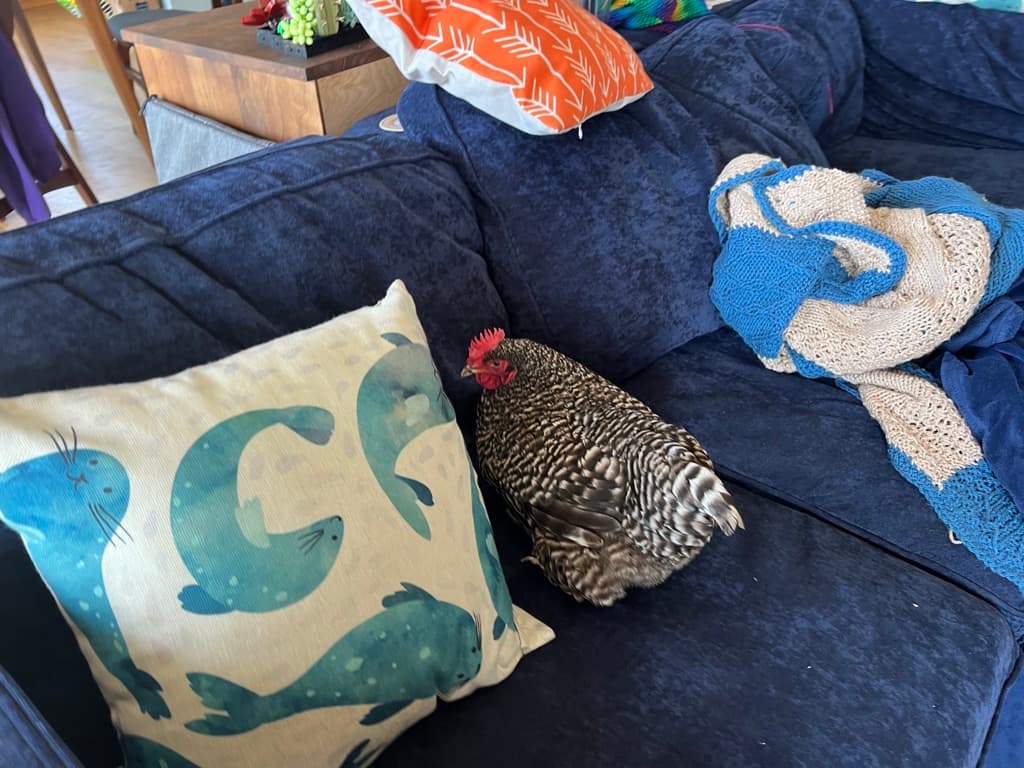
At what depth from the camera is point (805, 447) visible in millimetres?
1146

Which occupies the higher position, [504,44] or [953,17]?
[504,44]

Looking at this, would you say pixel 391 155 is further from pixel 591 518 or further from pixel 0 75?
pixel 0 75

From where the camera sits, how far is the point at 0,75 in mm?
1786

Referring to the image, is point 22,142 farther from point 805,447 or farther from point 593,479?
point 805,447

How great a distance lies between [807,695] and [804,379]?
A: 620mm

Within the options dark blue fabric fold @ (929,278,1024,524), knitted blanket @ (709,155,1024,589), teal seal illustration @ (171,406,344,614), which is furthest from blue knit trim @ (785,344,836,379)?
teal seal illustration @ (171,406,344,614)

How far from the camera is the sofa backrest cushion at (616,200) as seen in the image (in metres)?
1.16

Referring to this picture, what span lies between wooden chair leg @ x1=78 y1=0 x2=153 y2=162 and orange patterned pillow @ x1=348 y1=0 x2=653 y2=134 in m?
1.85

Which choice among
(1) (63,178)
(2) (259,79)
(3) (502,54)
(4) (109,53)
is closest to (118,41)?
(4) (109,53)

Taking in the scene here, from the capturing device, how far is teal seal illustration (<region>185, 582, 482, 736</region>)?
615 millimetres

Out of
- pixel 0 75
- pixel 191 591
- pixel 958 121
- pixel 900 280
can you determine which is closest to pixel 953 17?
pixel 958 121

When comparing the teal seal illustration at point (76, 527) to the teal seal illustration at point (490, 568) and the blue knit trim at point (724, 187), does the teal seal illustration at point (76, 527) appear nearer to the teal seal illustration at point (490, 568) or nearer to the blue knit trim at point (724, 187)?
the teal seal illustration at point (490, 568)

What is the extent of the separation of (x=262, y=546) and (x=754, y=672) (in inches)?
22.6

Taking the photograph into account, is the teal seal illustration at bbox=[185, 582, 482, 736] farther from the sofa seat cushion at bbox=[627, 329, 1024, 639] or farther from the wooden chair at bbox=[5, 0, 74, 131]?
the wooden chair at bbox=[5, 0, 74, 131]
